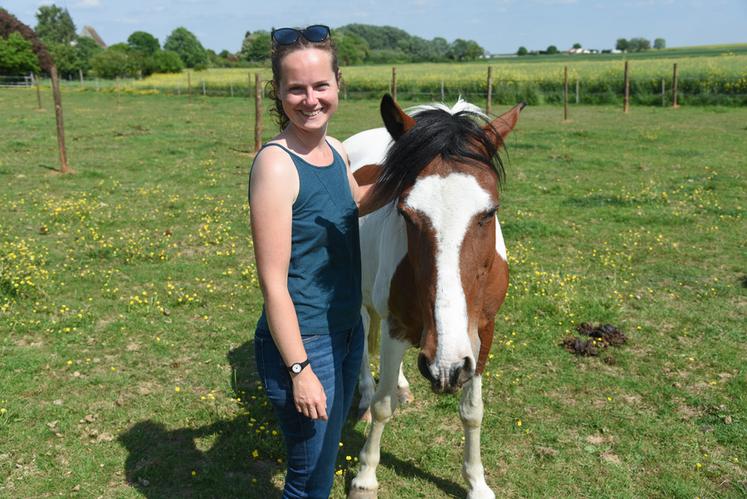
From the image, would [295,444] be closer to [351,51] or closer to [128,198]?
[128,198]

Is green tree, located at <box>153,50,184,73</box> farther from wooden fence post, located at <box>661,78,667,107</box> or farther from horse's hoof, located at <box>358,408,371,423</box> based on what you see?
horse's hoof, located at <box>358,408,371,423</box>

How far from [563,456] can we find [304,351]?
2571 mm

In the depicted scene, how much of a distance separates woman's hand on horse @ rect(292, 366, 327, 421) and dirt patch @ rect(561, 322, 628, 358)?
3.71 metres

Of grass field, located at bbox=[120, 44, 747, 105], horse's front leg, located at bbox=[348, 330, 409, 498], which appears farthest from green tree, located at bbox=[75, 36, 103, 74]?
horse's front leg, located at bbox=[348, 330, 409, 498]

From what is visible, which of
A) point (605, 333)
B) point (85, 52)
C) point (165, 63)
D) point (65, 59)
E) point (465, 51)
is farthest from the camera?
point (465, 51)

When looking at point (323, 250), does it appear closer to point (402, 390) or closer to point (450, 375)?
point (450, 375)

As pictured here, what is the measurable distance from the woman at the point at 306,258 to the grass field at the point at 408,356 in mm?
1566

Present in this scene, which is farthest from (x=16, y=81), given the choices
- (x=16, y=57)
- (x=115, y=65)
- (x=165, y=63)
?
(x=165, y=63)

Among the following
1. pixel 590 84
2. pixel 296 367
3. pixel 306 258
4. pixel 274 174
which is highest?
pixel 590 84

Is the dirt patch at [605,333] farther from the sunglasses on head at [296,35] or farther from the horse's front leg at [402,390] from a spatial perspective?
the sunglasses on head at [296,35]

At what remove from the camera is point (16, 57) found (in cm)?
5956

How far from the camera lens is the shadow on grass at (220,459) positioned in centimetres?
360

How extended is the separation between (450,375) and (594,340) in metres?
3.67

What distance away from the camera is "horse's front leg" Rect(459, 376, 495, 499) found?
11.3 ft
